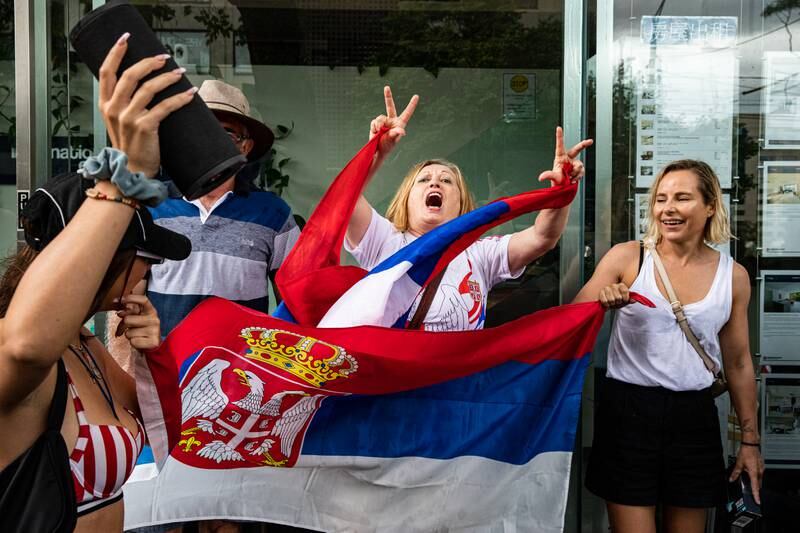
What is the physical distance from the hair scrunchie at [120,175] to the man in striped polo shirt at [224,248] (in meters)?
1.90

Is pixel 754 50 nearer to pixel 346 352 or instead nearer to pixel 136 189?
pixel 346 352

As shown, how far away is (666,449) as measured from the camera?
3.36 m

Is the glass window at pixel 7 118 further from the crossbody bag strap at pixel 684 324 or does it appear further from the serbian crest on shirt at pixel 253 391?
the crossbody bag strap at pixel 684 324

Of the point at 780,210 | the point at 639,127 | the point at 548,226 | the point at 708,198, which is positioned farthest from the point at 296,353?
the point at 780,210

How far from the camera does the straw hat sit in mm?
3617

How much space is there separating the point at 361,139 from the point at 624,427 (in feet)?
8.26

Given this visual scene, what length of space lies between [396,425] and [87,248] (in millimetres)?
1986

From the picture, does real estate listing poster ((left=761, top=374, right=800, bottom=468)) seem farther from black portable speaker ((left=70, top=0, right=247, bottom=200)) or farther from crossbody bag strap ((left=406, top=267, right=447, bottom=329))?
black portable speaker ((left=70, top=0, right=247, bottom=200))

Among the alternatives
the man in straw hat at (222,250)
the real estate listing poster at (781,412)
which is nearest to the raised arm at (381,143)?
the man in straw hat at (222,250)

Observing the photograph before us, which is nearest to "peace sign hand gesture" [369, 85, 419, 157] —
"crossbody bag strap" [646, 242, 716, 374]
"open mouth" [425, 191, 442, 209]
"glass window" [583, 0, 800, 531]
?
"open mouth" [425, 191, 442, 209]

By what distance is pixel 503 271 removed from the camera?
3.38 metres

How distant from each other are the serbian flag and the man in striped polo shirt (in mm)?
339

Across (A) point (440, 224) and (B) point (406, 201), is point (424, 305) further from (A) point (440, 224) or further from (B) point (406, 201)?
(B) point (406, 201)

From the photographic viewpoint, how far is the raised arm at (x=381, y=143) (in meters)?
3.29
